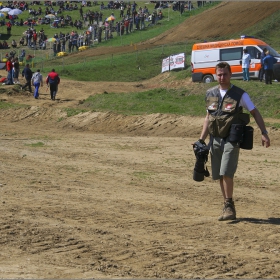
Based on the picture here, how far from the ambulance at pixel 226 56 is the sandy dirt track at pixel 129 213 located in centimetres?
1143

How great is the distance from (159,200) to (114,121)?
43.9 ft

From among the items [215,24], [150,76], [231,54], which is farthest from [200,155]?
[215,24]

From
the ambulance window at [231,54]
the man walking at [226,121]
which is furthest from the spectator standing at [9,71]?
the man walking at [226,121]

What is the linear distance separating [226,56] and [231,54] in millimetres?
262

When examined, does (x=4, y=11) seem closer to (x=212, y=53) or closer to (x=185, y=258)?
(x=212, y=53)

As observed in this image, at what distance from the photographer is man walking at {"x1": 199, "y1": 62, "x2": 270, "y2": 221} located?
8898 millimetres

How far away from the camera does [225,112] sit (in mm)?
8953

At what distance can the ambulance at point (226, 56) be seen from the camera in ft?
99.4

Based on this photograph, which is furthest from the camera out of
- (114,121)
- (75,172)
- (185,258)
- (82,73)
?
(82,73)

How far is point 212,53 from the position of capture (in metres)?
31.3

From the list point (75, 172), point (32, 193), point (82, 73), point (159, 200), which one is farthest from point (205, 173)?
point (82, 73)

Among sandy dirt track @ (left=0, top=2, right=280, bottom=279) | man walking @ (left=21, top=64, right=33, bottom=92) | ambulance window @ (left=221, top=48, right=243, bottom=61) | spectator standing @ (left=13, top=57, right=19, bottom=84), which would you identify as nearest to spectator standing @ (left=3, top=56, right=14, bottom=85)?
spectator standing @ (left=13, top=57, right=19, bottom=84)

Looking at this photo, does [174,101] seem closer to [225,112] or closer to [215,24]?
[225,112]

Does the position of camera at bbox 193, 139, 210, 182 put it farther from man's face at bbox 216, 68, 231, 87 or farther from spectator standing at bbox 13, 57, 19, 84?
spectator standing at bbox 13, 57, 19, 84
